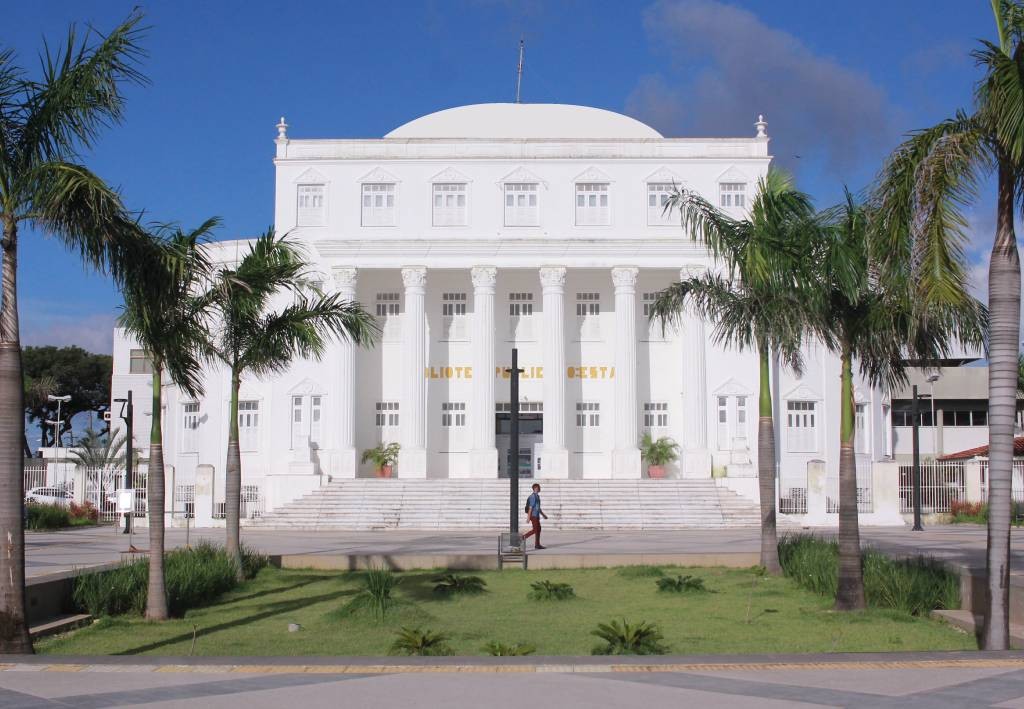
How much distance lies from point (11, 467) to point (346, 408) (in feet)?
104

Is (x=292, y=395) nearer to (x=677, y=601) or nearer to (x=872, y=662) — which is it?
(x=677, y=601)

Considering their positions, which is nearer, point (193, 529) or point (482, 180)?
point (193, 529)

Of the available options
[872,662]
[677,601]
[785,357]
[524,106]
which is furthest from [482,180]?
[872,662]

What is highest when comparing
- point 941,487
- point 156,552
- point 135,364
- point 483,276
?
point 483,276

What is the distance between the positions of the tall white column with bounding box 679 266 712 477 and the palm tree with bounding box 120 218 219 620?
89.3ft

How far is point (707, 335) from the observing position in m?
44.1

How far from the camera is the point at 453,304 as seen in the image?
4712cm

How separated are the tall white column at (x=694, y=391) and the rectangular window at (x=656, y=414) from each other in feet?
6.48

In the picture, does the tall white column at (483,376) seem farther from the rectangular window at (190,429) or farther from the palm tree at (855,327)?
the palm tree at (855,327)

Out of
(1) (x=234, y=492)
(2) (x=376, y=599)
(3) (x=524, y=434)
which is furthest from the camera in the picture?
(3) (x=524, y=434)

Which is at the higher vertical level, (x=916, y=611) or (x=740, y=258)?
(x=740, y=258)

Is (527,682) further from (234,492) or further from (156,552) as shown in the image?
(234,492)

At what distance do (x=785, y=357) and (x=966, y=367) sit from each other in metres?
53.5

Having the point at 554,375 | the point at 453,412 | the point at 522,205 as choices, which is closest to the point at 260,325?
the point at 554,375
